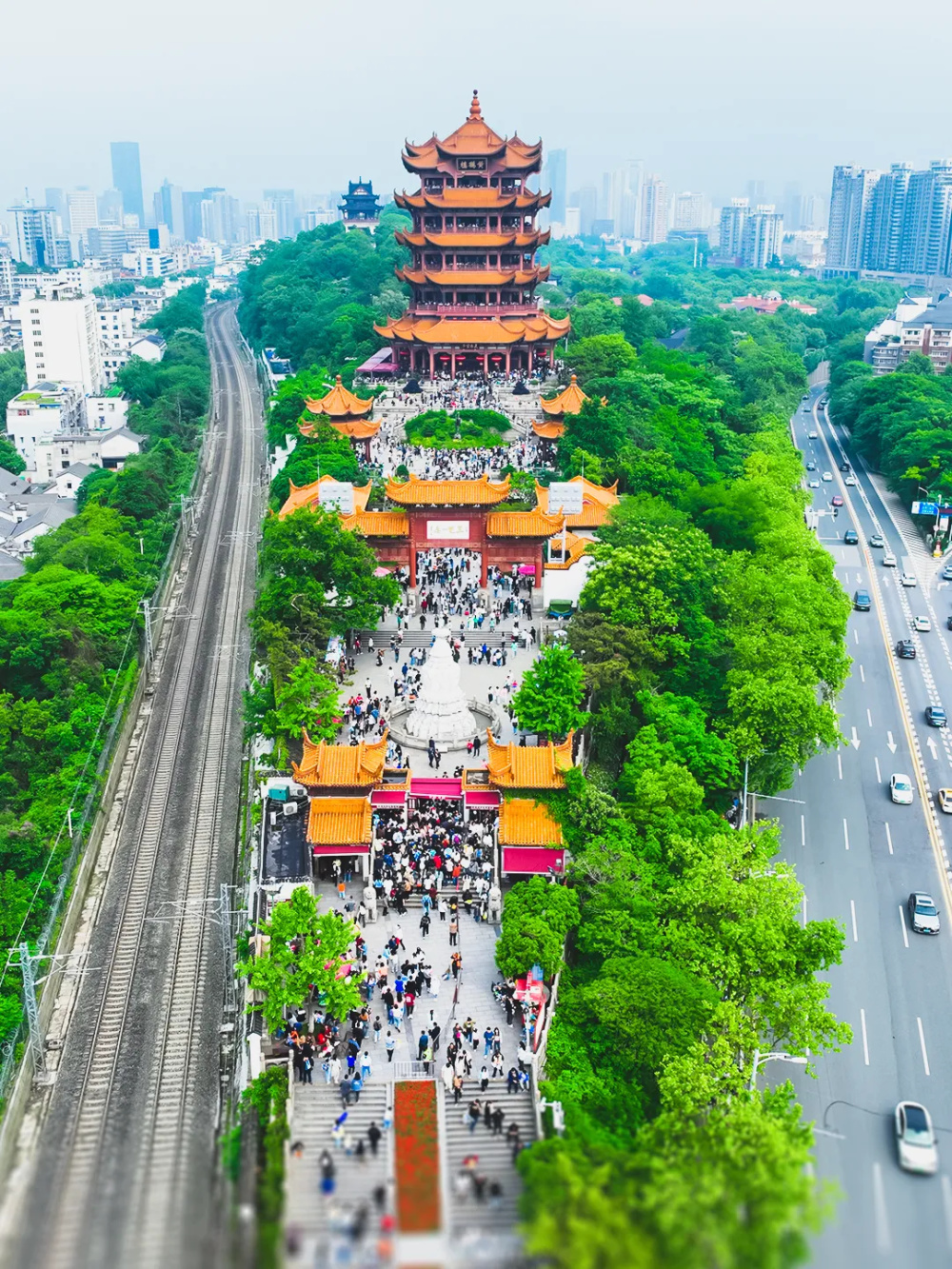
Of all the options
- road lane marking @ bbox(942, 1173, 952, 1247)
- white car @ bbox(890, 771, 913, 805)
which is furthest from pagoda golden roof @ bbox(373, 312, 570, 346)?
road lane marking @ bbox(942, 1173, 952, 1247)

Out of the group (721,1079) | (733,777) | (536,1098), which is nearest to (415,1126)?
(536,1098)

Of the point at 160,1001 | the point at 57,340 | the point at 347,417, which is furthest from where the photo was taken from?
the point at 57,340

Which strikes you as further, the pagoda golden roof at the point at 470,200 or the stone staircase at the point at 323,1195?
the pagoda golden roof at the point at 470,200

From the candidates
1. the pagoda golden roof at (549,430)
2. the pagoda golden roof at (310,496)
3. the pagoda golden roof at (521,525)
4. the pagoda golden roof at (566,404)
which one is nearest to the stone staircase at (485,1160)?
the pagoda golden roof at (521,525)

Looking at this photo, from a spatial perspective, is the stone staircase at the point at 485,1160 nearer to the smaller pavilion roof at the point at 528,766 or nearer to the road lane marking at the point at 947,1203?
the road lane marking at the point at 947,1203

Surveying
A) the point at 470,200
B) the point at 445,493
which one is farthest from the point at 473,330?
the point at 445,493

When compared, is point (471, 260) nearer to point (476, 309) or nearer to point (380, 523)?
point (476, 309)
